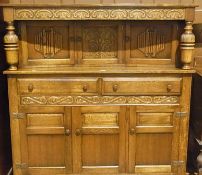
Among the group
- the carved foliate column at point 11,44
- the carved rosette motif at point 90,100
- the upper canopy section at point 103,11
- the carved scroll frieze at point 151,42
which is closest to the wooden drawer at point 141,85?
the carved rosette motif at point 90,100

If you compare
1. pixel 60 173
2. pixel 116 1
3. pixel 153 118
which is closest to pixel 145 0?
pixel 116 1

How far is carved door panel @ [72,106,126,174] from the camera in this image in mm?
2549

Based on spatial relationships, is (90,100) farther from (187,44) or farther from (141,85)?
(187,44)

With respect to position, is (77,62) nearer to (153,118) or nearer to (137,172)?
(153,118)

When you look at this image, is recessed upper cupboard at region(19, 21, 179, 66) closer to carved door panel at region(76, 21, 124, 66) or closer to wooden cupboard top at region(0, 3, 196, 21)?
carved door panel at region(76, 21, 124, 66)

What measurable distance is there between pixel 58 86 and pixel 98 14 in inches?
26.0

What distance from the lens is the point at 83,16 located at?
238 centimetres

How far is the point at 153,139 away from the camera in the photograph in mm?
2604

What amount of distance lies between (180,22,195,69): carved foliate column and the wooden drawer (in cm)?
17


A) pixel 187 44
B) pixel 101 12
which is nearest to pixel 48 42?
pixel 101 12

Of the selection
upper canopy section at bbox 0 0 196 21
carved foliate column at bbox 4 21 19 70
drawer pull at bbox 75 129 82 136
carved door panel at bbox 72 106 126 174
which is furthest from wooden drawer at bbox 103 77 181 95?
carved foliate column at bbox 4 21 19 70

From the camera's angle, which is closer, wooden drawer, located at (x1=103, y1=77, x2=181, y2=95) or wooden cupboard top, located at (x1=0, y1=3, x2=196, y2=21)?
wooden cupboard top, located at (x1=0, y1=3, x2=196, y2=21)

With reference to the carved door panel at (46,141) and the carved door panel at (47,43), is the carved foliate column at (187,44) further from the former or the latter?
the carved door panel at (46,141)

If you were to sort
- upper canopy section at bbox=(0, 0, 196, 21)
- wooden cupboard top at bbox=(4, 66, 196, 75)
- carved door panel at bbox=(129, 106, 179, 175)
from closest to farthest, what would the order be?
upper canopy section at bbox=(0, 0, 196, 21)
wooden cupboard top at bbox=(4, 66, 196, 75)
carved door panel at bbox=(129, 106, 179, 175)
